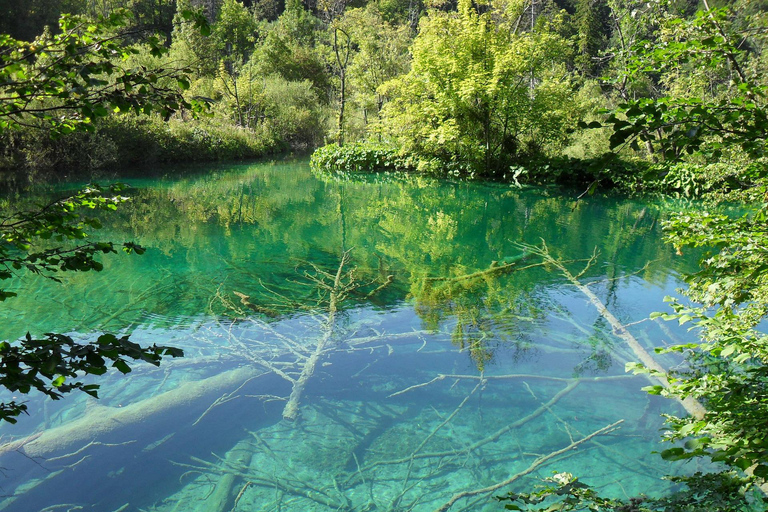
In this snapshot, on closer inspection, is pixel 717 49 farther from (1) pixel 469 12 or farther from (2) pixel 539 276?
(1) pixel 469 12

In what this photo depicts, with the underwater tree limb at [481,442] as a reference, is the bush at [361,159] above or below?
below

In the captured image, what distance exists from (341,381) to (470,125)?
16.7 m

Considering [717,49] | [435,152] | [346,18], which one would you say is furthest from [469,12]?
[717,49]

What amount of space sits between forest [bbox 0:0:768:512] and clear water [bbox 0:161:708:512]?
1.61 feet

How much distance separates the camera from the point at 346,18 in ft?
93.1

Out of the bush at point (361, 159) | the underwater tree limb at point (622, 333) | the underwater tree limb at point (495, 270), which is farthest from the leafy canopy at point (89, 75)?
the bush at point (361, 159)

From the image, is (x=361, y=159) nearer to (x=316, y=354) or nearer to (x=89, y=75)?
(x=316, y=354)

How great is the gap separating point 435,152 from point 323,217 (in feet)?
30.9

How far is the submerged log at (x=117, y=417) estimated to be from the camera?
4168 mm

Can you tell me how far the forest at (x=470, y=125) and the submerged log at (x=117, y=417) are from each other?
0.58 m

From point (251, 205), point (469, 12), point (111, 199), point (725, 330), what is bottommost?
point (251, 205)

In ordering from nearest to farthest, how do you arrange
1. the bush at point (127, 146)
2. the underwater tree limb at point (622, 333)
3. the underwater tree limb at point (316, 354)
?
the underwater tree limb at point (622, 333) < the underwater tree limb at point (316, 354) < the bush at point (127, 146)

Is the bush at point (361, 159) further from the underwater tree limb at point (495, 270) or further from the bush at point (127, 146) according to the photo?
the underwater tree limb at point (495, 270)

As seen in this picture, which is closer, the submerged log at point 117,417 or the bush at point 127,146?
the submerged log at point 117,417
